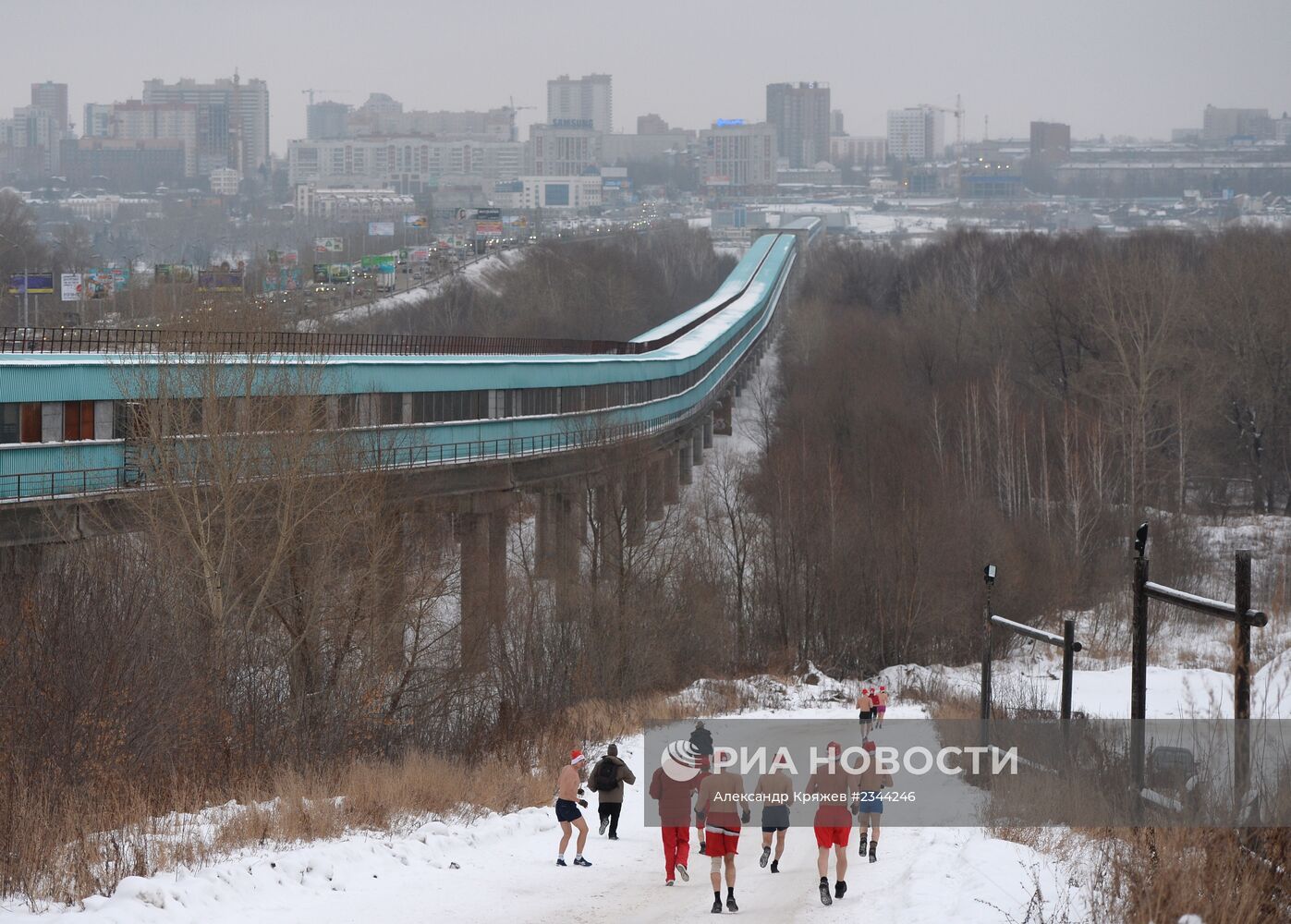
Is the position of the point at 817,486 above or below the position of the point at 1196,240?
below

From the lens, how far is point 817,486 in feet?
152

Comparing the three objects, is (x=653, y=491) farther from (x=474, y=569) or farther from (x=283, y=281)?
(x=283, y=281)

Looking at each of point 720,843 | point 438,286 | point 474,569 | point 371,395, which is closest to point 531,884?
point 720,843

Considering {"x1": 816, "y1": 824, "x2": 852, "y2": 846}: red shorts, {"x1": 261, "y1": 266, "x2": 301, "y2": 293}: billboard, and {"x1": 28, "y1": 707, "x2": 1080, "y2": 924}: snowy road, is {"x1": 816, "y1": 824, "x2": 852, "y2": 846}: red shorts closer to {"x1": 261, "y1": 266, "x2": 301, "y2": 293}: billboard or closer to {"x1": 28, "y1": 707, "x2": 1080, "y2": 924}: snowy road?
{"x1": 28, "y1": 707, "x2": 1080, "y2": 924}: snowy road

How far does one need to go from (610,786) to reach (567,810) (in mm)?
1728

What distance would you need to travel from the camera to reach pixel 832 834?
47.3ft

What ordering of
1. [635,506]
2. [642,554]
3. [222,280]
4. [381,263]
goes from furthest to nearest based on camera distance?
[381,263]
[222,280]
[635,506]
[642,554]

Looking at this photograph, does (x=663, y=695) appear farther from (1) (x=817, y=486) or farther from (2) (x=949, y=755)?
(1) (x=817, y=486)

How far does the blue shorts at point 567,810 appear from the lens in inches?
616

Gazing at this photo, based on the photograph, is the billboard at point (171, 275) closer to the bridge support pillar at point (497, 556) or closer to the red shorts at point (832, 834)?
the bridge support pillar at point (497, 556)

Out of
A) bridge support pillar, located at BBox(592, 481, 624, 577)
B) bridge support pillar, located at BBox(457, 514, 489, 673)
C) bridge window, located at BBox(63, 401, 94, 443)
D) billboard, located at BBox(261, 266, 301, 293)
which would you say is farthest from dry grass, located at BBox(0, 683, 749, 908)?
billboard, located at BBox(261, 266, 301, 293)

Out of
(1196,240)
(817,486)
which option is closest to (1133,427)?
(817,486)

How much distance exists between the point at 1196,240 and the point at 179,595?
345ft

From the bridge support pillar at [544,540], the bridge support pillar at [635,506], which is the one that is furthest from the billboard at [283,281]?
the bridge support pillar at [635,506]
